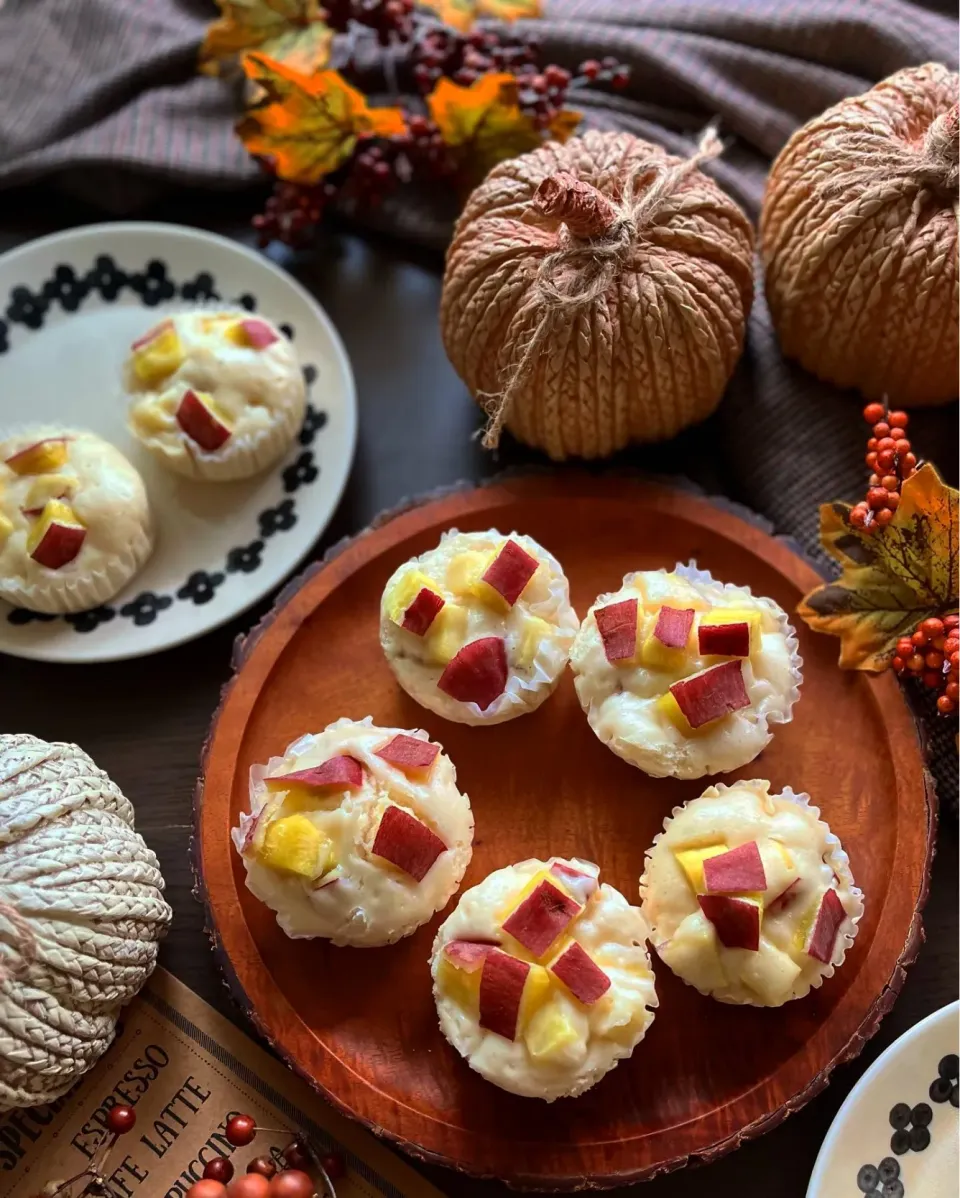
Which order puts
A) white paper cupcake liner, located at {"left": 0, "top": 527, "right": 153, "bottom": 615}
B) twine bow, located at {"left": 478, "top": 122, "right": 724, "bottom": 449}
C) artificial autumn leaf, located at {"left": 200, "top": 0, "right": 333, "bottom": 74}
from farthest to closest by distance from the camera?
artificial autumn leaf, located at {"left": 200, "top": 0, "right": 333, "bottom": 74} < white paper cupcake liner, located at {"left": 0, "top": 527, "right": 153, "bottom": 615} < twine bow, located at {"left": 478, "top": 122, "right": 724, "bottom": 449}

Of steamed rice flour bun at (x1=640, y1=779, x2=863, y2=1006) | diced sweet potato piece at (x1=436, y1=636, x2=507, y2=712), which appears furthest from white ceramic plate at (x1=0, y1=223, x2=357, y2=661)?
steamed rice flour bun at (x1=640, y1=779, x2=863, y2=1006)

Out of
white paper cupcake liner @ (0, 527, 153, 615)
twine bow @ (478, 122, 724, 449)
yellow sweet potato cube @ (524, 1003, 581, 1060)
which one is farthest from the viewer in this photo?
white paper cupcake liner @ (0, 527, 153, 615)

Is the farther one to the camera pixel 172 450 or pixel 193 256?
pixel 193 256

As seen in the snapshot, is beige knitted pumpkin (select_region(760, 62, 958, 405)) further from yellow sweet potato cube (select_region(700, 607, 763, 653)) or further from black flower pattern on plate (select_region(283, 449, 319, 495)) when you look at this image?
black flower pattern on plate (select_region(283, 449, 319, 495))

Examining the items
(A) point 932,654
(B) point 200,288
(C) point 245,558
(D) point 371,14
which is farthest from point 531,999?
(D) point 371,14

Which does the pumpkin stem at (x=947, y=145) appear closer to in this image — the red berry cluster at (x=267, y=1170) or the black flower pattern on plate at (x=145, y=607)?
the black flower pattern on plate at (x=145, y=607)

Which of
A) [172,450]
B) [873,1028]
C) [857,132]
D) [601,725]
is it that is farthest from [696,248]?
[873,1028]

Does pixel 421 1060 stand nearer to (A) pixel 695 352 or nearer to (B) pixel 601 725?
(B) pixel 601 725

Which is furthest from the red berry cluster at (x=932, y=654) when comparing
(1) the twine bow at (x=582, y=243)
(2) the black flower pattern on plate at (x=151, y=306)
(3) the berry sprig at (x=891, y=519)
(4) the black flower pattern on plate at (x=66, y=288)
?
(4) the black flower pattern on plate at (x=66, y=288)
